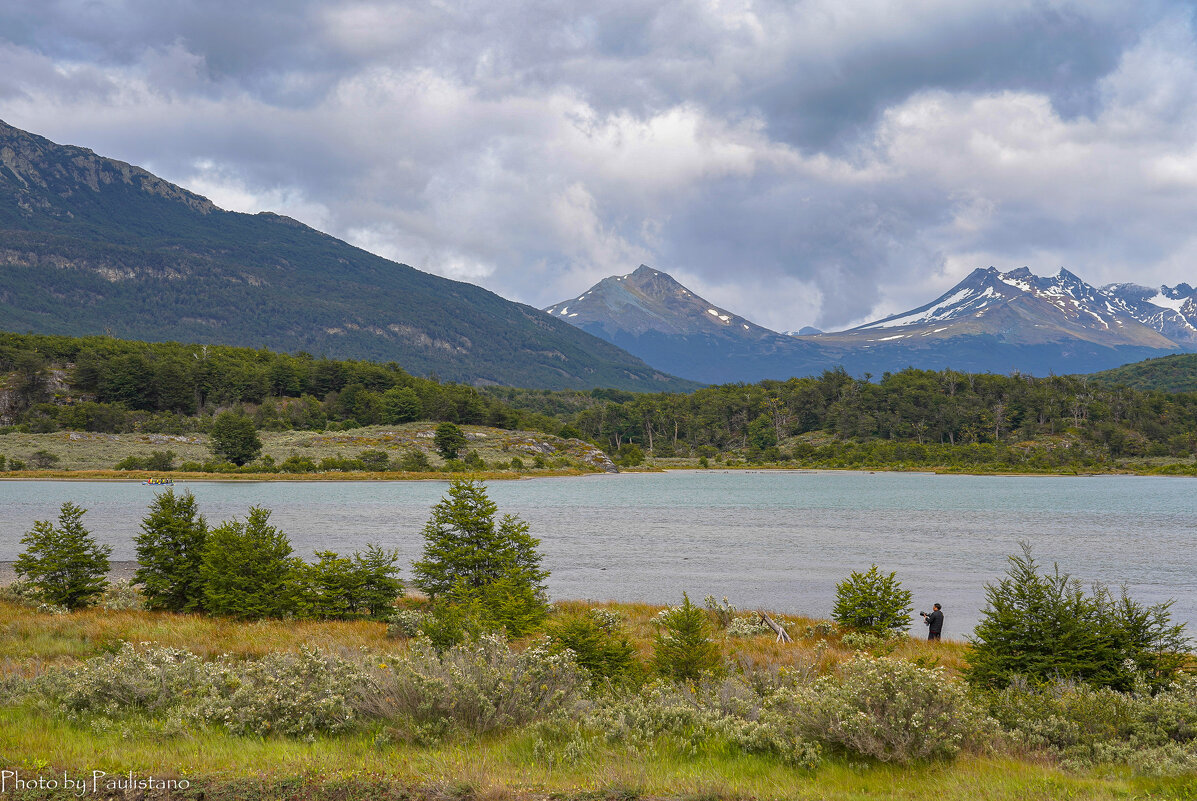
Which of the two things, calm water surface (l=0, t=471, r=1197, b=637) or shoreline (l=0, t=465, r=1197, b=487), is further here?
shoreline (l=0, t=465, r=1197, b=487)

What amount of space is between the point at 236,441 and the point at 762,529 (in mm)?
79803

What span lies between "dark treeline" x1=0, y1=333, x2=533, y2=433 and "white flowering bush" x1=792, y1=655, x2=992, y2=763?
13123cm

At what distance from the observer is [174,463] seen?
10412cm

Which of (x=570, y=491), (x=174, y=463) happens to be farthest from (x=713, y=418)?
(x=174, y=463)

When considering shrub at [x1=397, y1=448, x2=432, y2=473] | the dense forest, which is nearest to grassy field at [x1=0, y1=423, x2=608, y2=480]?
shrub at [x1=397, y1=448, x2=432, y2=473]

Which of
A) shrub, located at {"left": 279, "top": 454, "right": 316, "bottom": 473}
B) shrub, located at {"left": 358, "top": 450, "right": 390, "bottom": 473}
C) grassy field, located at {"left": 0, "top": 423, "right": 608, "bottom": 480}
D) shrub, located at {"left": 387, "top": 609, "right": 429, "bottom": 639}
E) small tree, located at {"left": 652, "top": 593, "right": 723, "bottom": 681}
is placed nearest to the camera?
small tree, located at {"left": 652, "top": 593, "right": 723, "bottom": 681}

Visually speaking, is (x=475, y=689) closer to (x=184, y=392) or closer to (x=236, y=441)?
(x=236, y=441)

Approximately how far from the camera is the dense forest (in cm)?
13038

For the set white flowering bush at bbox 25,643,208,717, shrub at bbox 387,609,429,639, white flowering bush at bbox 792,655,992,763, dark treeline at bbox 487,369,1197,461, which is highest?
dark treeline at bbox 487,369,1197,461

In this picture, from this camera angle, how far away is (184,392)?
137 meters

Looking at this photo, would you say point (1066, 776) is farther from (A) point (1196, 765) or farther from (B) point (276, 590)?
(B) point (276, 590)

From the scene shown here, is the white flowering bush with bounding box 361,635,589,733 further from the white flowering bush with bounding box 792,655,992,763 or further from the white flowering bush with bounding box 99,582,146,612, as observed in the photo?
the white flowering bush with bounding box 99,582,146,612

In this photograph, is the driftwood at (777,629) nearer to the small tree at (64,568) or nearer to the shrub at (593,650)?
the shrub at (593,650)

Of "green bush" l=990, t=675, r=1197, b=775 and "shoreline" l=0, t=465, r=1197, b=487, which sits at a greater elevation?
"green bush" l=990, t=675, r=1197, b=775
